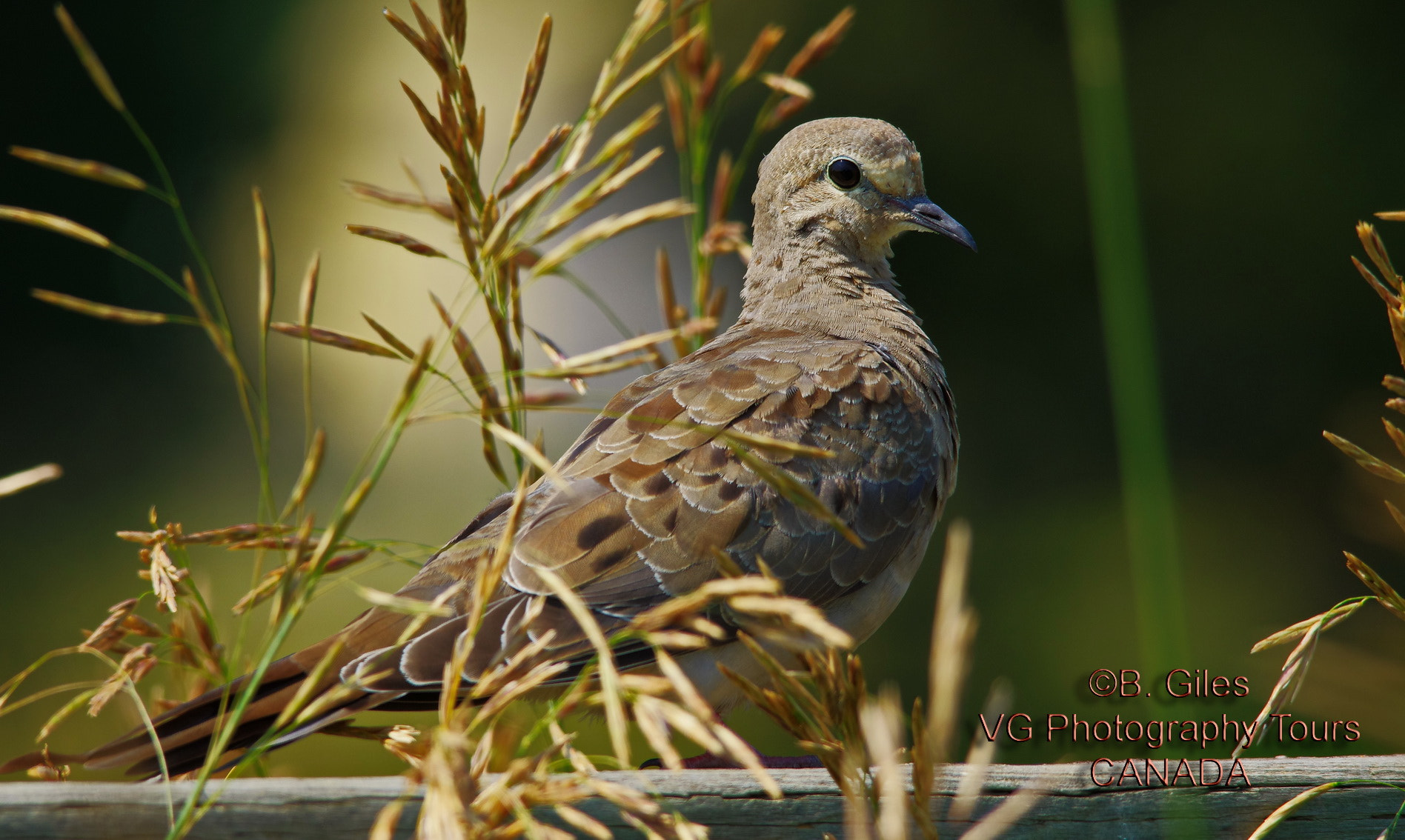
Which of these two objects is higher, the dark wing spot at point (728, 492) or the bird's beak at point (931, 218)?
the bird's beak at point (931, 218)

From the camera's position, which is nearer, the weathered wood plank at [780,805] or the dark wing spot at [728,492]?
the weathered wood plank at [780,805]

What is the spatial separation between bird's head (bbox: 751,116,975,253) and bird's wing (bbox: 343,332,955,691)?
1.63 feet

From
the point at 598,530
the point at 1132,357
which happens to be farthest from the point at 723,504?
the point at 1132,357

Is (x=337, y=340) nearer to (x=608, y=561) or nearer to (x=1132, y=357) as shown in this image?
(x=608, y=561)

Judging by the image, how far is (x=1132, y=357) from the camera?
39.6 inches

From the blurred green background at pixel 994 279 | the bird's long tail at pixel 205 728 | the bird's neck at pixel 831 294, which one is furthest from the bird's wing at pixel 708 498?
the blurred green background at pixel 994 279

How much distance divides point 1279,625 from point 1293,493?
0.69m

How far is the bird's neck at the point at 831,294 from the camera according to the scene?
284cm

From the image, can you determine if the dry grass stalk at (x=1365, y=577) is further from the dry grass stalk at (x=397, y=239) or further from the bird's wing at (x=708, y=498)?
the dry grass stalk at (x=397, y=239)

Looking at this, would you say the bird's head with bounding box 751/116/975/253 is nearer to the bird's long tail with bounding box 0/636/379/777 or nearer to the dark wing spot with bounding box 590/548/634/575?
the dark wing spot with bounding box 590/548/634/575

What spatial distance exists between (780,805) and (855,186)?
1.91m

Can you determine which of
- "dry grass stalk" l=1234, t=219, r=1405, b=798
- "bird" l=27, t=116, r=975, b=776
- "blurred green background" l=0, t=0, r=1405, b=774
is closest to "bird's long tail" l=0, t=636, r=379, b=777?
"bird" l=27, t=116, r=975, b=776

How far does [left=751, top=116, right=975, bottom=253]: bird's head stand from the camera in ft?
9.69

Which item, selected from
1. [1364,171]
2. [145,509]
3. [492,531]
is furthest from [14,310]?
[1364,171]
